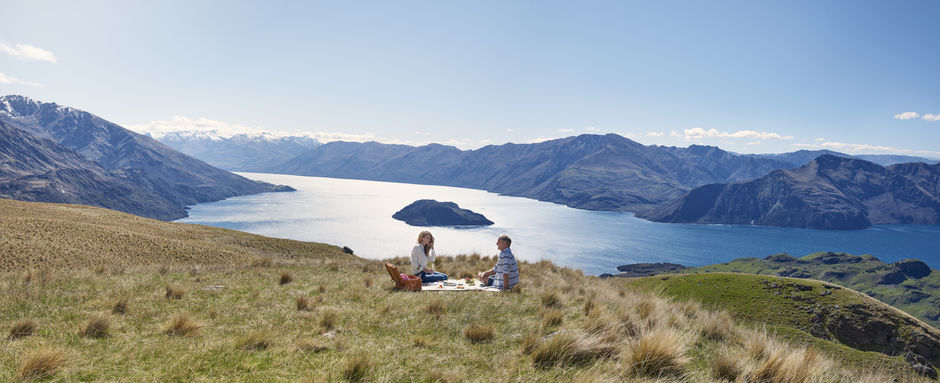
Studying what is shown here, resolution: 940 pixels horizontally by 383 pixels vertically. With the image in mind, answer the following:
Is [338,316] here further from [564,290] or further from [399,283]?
[564,290]

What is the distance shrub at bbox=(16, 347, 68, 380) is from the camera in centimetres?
563

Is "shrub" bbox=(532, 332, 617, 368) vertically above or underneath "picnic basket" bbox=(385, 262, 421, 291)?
above

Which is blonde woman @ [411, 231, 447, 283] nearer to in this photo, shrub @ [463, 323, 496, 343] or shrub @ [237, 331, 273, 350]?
shrub @ [463, 323, 496, 343]

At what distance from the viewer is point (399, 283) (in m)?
14.0

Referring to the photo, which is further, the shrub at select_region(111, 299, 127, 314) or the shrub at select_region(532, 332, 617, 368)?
the shrub at select_region(111, 299, 127, 314)

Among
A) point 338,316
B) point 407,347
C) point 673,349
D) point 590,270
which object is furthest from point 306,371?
point 590,270

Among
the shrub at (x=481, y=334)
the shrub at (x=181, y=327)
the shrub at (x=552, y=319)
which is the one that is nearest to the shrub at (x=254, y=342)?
the shrub at (x=181, y=327)

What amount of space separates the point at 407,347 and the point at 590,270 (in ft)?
579

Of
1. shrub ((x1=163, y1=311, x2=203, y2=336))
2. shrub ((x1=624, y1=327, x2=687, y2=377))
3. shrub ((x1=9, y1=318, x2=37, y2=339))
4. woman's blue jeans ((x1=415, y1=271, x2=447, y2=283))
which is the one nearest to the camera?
shrub ((x1=624, y1=327, x2=687, y2=377))

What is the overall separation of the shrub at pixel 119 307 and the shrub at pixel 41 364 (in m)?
3.68

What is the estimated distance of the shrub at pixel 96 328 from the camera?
760 centimetres

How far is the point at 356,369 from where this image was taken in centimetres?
622

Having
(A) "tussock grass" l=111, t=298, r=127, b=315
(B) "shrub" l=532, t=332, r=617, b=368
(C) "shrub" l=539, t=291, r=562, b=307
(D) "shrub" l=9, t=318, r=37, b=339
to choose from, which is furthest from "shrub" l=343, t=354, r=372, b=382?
(A) "tussock grass" l=111, t=298, r=127, b=315

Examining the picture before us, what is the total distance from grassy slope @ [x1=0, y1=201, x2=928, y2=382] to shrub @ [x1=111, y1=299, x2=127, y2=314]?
0.20m
